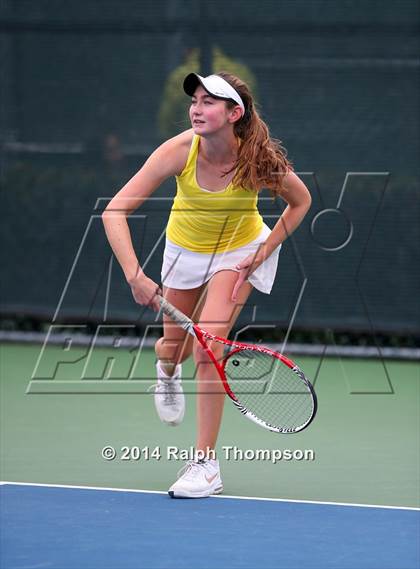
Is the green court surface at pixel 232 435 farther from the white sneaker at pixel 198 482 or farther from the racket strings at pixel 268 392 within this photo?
the racket strings at pixel 268 392

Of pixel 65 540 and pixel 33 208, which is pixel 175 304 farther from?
pixel 33 208

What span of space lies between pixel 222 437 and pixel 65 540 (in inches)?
80.9

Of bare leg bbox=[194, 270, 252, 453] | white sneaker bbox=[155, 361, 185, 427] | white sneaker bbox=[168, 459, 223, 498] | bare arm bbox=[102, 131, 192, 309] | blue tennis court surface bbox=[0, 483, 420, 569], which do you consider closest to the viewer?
blue tennis court surface bbox=[0, 483, 420, 569]

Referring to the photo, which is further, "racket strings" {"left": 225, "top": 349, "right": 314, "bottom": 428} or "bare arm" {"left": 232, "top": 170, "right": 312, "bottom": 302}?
"racket strings" {"left": 225, "top": 349, "right": 314, "bottom": 428}

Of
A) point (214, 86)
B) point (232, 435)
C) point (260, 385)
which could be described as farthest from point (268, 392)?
point (214, 86)

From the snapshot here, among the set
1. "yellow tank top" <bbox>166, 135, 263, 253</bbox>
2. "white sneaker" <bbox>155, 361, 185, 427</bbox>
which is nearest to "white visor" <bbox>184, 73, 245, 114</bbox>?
"yellow tank top" <bbox>166, 135, 263, 253</bbox>

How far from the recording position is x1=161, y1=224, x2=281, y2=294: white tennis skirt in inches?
215

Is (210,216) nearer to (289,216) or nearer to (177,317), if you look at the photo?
(289,216)

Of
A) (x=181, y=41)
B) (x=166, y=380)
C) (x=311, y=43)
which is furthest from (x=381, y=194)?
(x=166, y=380)

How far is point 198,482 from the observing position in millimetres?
5242

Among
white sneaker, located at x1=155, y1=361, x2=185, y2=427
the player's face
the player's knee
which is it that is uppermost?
the player's face

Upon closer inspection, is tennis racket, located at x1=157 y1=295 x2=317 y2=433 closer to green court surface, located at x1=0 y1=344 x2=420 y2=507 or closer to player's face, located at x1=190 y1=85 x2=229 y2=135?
green court surface, located at x1=0 y1=344 x2=420 y2=507

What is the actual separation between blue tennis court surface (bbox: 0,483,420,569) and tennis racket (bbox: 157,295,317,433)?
41 cm

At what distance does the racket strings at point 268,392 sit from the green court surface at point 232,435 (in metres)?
0.25
